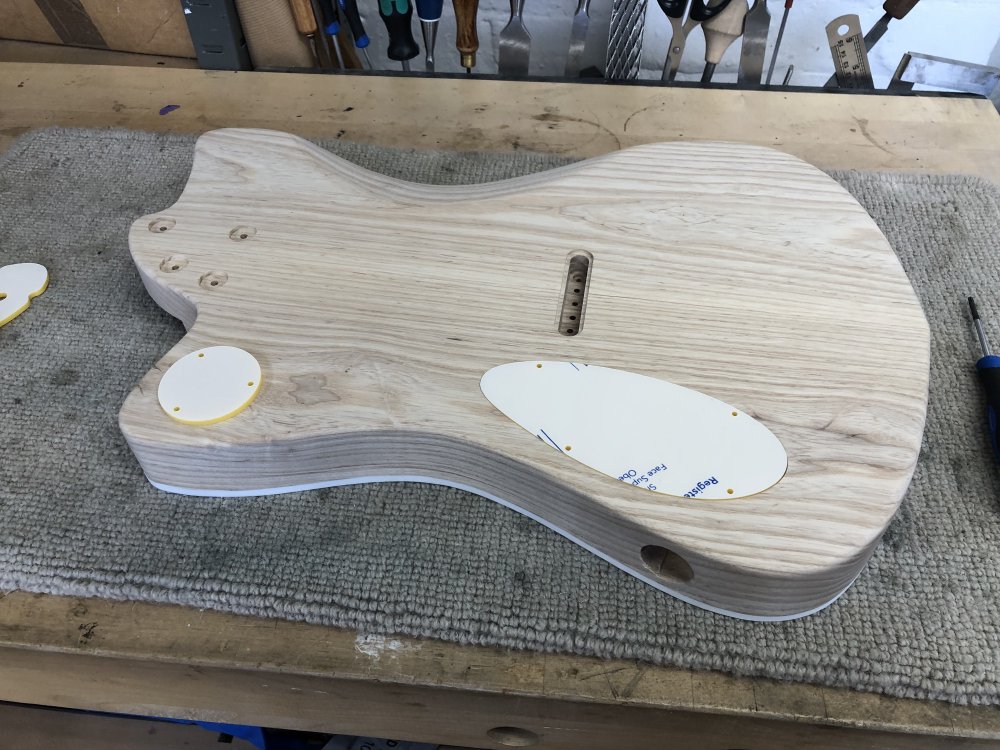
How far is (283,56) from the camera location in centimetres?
95

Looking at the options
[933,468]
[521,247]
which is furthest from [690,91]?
[933,468]

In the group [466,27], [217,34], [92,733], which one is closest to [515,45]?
[466,27]

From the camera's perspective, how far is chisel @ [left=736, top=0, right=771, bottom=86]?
899 mm

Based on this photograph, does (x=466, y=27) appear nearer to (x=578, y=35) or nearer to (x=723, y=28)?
(x=578, y=35)

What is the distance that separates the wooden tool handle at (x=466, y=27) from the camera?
0.92m

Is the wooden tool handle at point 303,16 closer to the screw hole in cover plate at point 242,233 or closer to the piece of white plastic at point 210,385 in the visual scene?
the screw hole in cover plate at point 242,233

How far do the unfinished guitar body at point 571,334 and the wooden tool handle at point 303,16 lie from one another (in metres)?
0.35

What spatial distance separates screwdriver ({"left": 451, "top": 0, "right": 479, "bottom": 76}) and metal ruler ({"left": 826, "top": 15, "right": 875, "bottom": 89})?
0.44m

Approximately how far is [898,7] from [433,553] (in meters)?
0.88

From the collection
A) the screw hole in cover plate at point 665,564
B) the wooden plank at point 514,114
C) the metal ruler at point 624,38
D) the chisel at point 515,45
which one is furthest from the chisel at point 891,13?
the screw hole in cover plate at point 665,564

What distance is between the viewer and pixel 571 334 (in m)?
0.54

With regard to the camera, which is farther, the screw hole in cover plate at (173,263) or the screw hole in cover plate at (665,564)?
the screw hole in cover plate at (173,263)

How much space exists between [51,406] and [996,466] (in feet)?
2.36

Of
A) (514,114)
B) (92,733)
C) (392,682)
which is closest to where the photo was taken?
(392,682)
